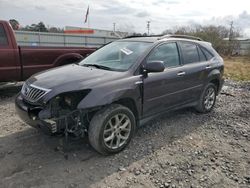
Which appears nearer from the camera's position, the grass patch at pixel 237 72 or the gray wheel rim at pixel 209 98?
the gray wheel rim at pixel 209 98

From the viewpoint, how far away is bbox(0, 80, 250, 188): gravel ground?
325 cm

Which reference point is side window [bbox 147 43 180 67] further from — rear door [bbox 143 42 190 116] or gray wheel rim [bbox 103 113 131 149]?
gray wheel rim [bbox 103 113 131 149]

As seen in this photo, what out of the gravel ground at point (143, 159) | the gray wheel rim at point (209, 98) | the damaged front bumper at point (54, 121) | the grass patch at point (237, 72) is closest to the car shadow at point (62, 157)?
the gravel ground at point (143, 159)

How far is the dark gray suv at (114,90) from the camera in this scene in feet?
11.4

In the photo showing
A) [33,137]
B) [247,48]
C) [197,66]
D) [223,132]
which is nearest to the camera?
[33,137]

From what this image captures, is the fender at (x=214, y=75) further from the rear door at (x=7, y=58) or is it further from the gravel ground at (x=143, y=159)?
the rear door at (x=7, y=58)

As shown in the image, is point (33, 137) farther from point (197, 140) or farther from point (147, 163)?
point (197, 140)

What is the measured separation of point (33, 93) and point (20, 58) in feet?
12.0

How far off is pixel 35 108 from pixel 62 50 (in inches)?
172

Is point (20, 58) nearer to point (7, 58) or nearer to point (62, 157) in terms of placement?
point (7, 58)

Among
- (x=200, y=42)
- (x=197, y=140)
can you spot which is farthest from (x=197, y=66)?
(x=197, y=140)

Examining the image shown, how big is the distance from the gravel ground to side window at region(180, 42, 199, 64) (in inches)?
49.3

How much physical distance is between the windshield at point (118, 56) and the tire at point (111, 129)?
0.74m

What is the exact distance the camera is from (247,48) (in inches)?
1374
